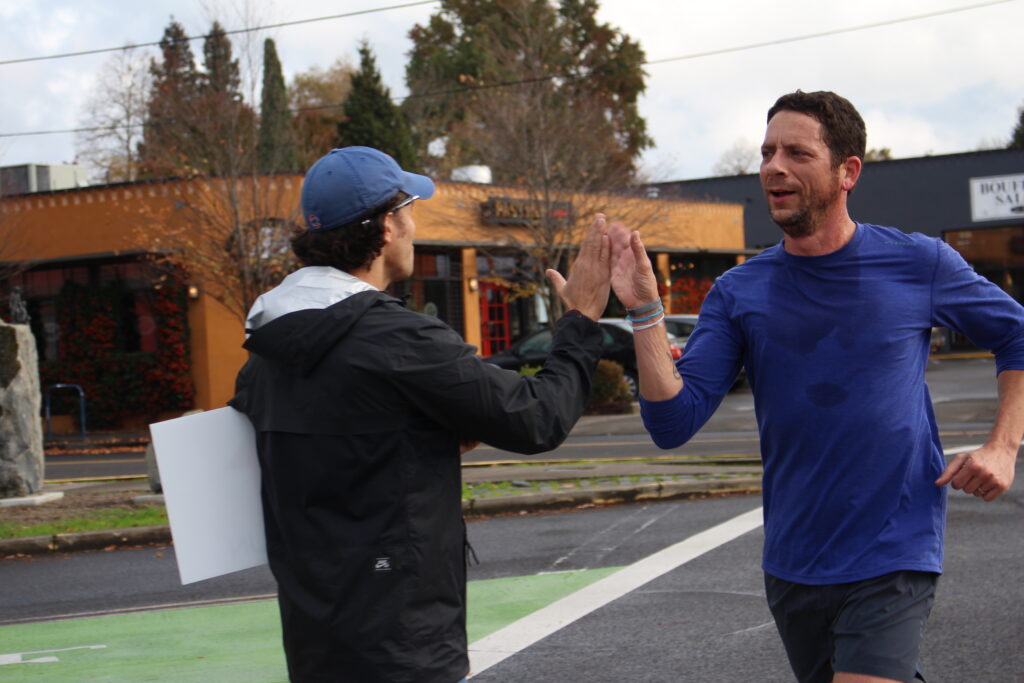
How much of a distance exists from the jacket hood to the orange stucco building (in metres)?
20.6

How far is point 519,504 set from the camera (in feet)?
34.3

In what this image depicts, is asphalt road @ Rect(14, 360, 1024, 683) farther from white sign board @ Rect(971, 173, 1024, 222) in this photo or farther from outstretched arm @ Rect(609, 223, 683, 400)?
white sign board @ Rect(971, 173, 1024, 222)

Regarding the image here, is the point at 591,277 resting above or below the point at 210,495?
above

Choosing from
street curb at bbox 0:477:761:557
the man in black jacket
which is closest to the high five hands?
the man in black jacket

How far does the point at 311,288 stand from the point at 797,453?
1270 mm

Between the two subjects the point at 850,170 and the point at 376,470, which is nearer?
the point at 376,470

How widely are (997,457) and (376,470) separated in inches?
60.5

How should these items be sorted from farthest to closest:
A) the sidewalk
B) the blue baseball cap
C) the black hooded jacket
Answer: the sidewalk
the blue baseball cap
the black hooded jacket

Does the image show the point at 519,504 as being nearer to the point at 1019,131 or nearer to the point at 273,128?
the point at 273,128

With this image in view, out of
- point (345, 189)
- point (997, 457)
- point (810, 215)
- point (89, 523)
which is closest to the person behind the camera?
point (345, 189)

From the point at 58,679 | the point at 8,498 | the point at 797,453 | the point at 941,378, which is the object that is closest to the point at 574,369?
the point at 797,453

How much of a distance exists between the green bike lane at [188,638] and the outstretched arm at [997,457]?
3.57 metres

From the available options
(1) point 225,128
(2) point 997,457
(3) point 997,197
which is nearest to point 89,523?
(2) point 997,457

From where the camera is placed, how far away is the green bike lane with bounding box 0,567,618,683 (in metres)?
5.66
